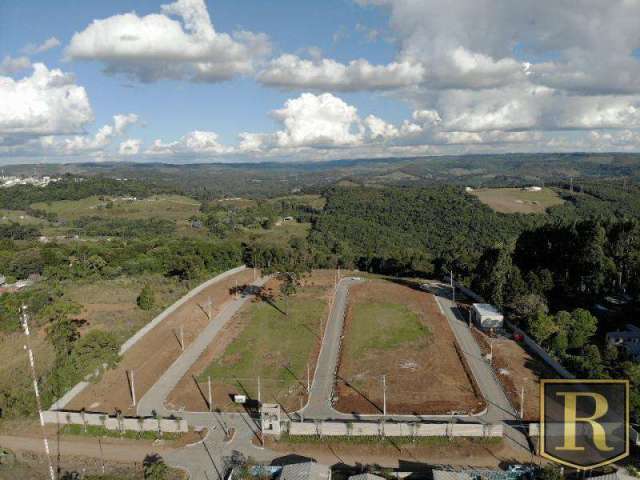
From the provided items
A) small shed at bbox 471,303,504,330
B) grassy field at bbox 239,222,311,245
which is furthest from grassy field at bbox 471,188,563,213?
small shed at bbox 471,303,504,330

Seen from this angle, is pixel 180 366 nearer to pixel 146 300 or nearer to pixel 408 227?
pixel 146 300

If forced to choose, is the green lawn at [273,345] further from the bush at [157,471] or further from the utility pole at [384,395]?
the bush at [157,471]

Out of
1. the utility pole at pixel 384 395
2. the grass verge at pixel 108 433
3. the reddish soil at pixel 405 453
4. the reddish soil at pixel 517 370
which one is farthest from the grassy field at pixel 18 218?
the reddish soil at pixel 405 453

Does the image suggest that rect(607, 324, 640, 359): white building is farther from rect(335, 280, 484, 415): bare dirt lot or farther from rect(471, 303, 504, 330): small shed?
rect(335, 280, 484, 415): bare dirt lot

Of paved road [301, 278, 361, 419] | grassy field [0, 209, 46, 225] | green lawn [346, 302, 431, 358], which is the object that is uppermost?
grassy field [0, 209, 46, 225]

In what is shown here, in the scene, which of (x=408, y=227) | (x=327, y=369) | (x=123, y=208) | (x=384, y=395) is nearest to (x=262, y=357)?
(x=327, y=369)

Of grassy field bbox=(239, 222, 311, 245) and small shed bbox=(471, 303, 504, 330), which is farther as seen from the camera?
grassy field bbox=(239, 222, 311, 245)

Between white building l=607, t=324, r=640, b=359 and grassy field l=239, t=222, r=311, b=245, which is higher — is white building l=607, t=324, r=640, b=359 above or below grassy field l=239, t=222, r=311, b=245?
below
